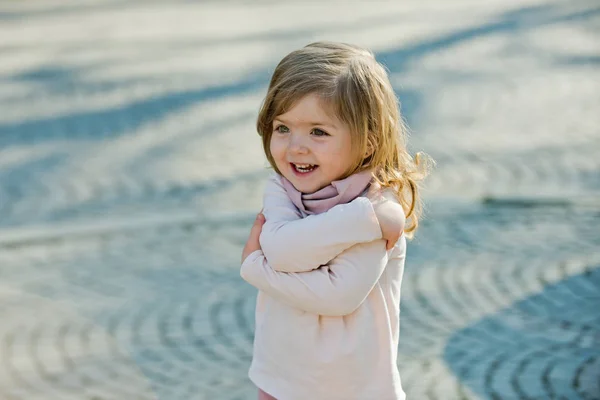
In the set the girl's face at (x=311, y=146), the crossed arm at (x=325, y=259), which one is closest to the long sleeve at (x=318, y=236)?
the crossed arm at (x=325, y=259)

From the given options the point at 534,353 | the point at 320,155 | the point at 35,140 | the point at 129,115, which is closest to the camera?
the point at 320,155

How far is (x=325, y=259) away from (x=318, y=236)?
8 centimetres

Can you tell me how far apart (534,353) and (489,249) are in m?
1.39

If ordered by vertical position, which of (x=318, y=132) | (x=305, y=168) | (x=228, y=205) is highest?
(x=318, y=132)

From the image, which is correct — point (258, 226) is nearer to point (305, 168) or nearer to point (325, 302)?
point (305, 168)

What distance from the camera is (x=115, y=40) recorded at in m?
12.9

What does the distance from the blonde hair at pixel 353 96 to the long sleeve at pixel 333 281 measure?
0.22m

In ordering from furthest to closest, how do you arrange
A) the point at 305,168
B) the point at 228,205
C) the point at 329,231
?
the point at 228,205, the point at 305,168, the point at 329,231

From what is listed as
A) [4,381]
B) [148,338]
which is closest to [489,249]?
[148,338]

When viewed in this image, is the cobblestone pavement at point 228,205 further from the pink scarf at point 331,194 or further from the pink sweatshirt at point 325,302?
the pink scarf at point 331,194

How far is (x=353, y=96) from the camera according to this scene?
314 cm

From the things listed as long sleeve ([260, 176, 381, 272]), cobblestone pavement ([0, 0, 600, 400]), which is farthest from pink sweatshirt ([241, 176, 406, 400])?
cobblestone pavement ([0, 0, 600, 400])

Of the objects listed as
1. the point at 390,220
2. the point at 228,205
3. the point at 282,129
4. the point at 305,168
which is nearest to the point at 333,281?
the point at 390,220

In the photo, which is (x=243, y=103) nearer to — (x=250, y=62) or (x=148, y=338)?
(x=250, y=62)
